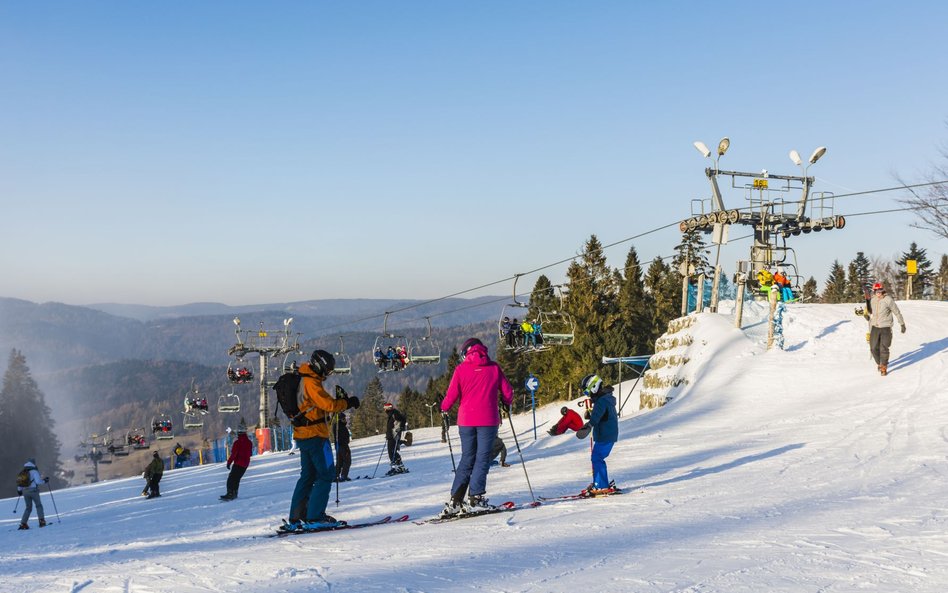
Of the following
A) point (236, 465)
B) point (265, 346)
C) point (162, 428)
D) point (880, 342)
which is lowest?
point (162, 428)

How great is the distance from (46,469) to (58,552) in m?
110

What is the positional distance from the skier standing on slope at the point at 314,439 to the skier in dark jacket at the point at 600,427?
318 cm

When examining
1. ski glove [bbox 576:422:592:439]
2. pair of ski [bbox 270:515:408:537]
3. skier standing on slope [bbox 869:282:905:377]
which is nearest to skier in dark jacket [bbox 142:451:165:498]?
pair of ski [bbox 270:515:408:537]

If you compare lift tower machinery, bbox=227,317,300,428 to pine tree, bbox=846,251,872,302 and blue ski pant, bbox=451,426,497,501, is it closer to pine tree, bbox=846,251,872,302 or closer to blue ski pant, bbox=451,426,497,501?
blue ski pant, bbox=451,426,497,501

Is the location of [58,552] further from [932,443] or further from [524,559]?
[932,443]

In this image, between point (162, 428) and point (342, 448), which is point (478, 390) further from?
point (162, 428)

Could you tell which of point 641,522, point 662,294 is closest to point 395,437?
point 641,522

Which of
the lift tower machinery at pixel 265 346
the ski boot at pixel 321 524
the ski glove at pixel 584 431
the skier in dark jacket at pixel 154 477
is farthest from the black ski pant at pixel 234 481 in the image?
the lift tower machinery at pixel 265 346

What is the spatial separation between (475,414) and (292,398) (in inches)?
77.4

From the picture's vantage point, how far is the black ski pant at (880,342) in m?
19.7

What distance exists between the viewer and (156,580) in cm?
673

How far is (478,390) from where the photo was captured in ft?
29.7

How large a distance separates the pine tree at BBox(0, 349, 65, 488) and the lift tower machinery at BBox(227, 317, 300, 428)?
6695 cm

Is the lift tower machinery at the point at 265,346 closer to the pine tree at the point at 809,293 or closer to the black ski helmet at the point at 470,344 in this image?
the pine tree at the point at 809,293
